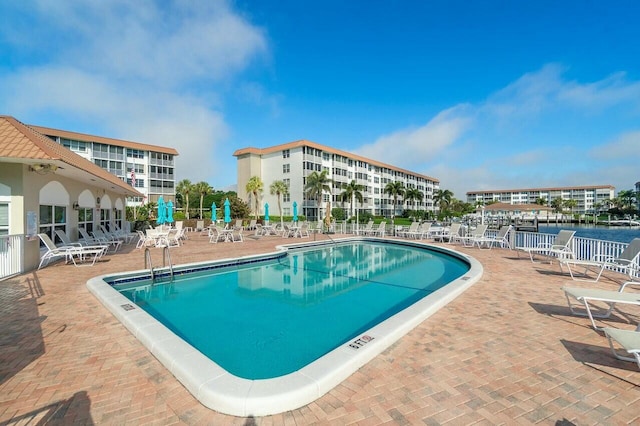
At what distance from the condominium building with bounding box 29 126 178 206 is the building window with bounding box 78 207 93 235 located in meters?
23.9

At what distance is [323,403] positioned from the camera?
2529 millimetres

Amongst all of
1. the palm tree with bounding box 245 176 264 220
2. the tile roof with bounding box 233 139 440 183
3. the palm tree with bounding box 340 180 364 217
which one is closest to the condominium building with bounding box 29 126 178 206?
the tile roof with bounding box 233 139 440 183

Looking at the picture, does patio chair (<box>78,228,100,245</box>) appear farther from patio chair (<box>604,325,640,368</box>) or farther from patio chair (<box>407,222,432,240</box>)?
patio chair (<box>407,222,432,240</box>)

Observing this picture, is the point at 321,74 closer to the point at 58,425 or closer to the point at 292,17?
the point at 292,17

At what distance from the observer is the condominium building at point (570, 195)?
105m

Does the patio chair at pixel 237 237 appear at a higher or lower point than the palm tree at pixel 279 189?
lower

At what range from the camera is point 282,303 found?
6656mm

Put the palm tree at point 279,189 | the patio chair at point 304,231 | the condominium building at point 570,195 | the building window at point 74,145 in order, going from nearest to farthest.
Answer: the patio chair at point 304,231 < the building window at point 74,145 < the palm tree at point 279,189 < the condominium building at point 570,195

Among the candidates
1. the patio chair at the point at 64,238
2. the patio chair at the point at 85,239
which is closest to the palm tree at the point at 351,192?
the patio chair at the point at 85,239

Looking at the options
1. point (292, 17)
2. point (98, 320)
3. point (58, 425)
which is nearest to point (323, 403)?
point (58, 425)

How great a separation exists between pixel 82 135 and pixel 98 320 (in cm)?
4256

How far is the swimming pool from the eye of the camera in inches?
105

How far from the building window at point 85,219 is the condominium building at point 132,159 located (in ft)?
78.4

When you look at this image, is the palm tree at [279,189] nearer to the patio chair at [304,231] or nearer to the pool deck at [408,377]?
the patio chair at [304,231]
